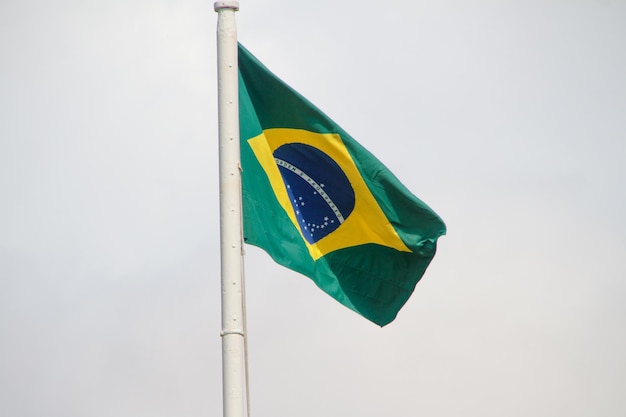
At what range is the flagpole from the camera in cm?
1316

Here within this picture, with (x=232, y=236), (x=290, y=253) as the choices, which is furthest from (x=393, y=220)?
(x=232, y=236)

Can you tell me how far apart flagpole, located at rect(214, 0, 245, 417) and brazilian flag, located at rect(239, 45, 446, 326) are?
1420 mm

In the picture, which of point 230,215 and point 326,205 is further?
point 326,205

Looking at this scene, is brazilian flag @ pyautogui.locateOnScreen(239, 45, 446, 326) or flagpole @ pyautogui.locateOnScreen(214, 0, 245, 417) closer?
flagpole @ pyautogui.locateOnScreen(214, 0, 245, 417)

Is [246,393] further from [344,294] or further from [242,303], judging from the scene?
[344,294]

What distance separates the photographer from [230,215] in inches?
543

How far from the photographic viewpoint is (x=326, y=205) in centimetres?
1711

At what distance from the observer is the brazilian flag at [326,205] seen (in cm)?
1611

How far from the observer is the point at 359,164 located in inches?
672

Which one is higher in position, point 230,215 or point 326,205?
point 326,205

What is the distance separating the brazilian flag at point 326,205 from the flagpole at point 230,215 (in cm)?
142

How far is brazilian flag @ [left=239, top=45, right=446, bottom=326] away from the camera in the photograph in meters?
16.1

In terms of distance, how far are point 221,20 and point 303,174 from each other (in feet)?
10.1

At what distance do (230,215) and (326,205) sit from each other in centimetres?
351
